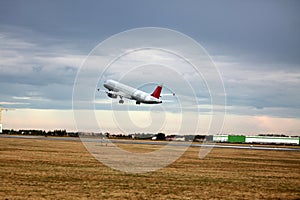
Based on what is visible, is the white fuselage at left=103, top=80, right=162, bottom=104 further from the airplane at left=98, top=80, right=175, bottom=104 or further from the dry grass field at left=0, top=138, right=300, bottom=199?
the dry grass field at left=0, top=138, right=300, bottom=199

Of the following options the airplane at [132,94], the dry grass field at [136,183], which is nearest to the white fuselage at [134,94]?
the airplane at [132,94]

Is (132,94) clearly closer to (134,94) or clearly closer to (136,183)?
(134,94)

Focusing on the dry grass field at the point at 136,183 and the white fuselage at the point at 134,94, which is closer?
the dry grass field at the point at 136,183

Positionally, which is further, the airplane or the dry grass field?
the airplane

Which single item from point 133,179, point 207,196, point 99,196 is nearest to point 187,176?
point 133,179

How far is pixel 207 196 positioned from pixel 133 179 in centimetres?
968

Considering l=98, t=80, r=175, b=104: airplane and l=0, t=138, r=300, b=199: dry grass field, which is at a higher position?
l=98, t=80, r=175, b=104: airplane

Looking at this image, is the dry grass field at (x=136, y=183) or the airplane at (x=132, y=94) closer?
the dry grass field at (x=136, y=183)

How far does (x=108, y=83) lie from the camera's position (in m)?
121

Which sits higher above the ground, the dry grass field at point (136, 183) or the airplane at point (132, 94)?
the airplane at point (132, 94)

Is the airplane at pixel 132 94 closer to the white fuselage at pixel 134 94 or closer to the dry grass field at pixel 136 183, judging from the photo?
the white fuselage at pixel 134 94

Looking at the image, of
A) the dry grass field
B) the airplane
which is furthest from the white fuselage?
the dry grass field

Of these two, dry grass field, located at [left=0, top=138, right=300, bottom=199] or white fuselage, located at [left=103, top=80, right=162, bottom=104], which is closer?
dry grass field, located at [left=0, top=138, right=300, bottom=199]

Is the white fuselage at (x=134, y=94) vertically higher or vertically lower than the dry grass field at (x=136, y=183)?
higher
